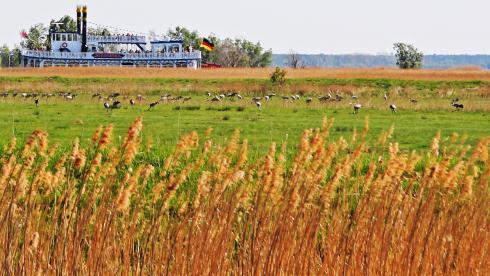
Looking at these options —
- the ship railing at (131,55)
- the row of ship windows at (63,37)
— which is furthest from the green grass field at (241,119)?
the row of ship windows at (63,37)

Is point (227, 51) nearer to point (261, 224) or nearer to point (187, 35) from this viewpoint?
point (187, 35)

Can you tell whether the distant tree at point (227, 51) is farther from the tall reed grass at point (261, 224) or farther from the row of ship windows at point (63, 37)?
the tall reed grass at point (261, 224)

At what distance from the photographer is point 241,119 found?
41.0m

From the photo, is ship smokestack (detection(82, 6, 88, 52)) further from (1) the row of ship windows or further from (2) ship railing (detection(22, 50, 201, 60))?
(2) ship railing (detection(22, 50, 201, 60))

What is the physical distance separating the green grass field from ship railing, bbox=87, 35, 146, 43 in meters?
83.3

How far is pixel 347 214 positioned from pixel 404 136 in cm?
2500

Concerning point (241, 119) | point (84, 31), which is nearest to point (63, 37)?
point (84, 31)

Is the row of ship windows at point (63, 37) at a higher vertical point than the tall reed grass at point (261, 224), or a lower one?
higher

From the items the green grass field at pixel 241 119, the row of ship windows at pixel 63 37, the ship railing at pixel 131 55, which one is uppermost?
the row of ship windows at pixel 63 37

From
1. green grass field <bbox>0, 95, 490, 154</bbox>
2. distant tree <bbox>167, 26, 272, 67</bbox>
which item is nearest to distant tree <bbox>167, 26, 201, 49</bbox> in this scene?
distant tree <bbox>167, 26, 272, 67</bbox>

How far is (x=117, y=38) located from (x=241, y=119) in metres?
101

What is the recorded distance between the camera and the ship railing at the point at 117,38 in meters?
137

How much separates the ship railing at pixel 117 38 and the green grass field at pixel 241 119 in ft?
273

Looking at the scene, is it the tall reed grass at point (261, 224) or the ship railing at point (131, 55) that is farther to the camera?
the ship railing at point (131, 55)
